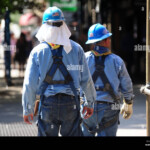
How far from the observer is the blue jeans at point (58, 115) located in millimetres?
4422

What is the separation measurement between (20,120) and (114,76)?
15.1 feet

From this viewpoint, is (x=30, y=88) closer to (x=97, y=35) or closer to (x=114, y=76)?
(x=114, y=76)

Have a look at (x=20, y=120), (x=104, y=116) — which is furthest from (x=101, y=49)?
(x=20, y=120)

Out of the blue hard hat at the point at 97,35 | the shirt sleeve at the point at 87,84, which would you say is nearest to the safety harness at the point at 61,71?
the shirt sleeve at the point at 87,84

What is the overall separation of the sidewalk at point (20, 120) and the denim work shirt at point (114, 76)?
2.67 meters

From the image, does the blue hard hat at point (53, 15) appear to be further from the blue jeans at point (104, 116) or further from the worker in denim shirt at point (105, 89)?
the blue jeans at point (104, 116)

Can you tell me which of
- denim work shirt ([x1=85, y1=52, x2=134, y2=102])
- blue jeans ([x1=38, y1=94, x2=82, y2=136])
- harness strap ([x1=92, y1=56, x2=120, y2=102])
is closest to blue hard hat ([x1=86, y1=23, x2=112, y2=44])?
denim work shirt ([x1=85, y1=52, x2=134, y2=102])

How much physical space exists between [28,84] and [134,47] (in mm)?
14433

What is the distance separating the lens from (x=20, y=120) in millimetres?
9523

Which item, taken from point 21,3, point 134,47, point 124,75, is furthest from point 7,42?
point 124,75

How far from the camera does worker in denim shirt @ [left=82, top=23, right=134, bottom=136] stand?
5.23 metres

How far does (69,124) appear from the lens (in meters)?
4.50

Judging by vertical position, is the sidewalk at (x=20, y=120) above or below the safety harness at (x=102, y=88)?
below

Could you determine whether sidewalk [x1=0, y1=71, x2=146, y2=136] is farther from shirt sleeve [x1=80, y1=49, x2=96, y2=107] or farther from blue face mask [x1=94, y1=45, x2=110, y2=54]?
shirt sleeve [x1=80, y1=49, x2=96, y2=107]
